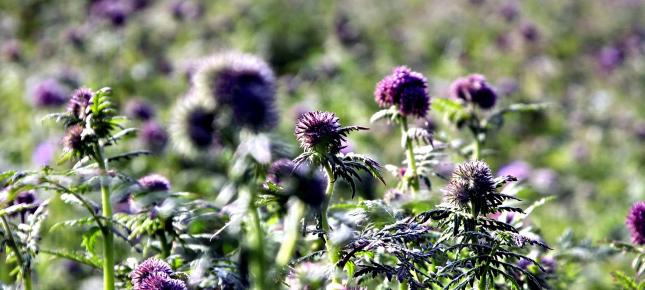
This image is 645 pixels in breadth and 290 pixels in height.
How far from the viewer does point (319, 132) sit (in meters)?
2.49

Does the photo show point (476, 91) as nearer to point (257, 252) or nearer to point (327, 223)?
point (327, 223)

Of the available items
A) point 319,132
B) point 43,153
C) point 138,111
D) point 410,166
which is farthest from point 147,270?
point 138,111

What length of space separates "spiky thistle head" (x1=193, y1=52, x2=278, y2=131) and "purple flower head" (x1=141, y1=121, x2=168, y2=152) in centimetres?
555

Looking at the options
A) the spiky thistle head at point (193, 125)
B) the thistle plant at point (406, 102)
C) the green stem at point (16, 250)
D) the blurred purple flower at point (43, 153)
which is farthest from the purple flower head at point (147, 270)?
the blurred purple flower at point (43, 153)

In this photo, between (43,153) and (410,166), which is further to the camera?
(43,153)

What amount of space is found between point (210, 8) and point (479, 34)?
184 inches

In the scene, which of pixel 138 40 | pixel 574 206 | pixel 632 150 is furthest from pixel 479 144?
pixel 138 40

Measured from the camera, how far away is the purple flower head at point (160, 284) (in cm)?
234

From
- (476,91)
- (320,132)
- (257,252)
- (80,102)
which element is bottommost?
(257,252)

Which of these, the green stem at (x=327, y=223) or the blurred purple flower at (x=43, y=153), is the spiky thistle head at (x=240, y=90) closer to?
the green stem at (x=327, y=223)

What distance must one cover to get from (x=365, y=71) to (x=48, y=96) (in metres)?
4.27

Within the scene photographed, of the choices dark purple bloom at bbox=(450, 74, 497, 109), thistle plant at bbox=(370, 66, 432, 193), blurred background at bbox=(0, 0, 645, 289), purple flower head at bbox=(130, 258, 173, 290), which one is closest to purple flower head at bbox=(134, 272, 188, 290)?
purple flower head at bbox=(130, 258, 173, 290)

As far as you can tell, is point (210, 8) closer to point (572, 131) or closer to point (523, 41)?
Result: point (523, 41)

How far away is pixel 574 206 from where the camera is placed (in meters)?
7.95
